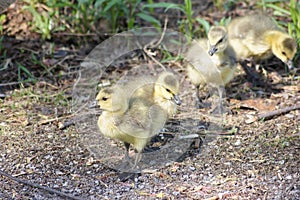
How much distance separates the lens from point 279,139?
4402 mm

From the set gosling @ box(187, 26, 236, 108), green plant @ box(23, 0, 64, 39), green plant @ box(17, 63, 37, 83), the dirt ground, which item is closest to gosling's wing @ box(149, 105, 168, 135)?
the dirt ground

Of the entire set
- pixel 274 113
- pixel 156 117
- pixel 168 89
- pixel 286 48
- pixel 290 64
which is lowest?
pixel 274 113

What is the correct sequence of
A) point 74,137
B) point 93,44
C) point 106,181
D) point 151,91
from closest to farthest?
point 106,181
point 151,91
point 74,137
point 93,44

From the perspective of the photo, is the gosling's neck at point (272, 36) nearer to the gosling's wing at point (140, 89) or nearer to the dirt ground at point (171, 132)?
the dirt ground at point (171, 132)

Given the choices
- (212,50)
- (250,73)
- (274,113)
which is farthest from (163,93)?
(250,73)

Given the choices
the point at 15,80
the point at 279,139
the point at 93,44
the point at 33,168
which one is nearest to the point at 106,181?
the point at 33,168

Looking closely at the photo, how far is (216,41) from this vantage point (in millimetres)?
4812

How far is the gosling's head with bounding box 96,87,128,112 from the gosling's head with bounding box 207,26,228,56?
40.2 inches

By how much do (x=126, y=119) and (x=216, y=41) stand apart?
46.2 inches

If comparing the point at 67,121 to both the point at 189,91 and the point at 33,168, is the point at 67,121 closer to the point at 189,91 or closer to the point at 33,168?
the point at 33,168

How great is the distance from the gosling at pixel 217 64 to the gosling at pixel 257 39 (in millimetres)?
131

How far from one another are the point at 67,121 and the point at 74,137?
24 centimetres

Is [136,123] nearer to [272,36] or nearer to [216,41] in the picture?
[216,41]

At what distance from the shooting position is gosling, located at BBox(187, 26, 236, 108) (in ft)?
15.8
